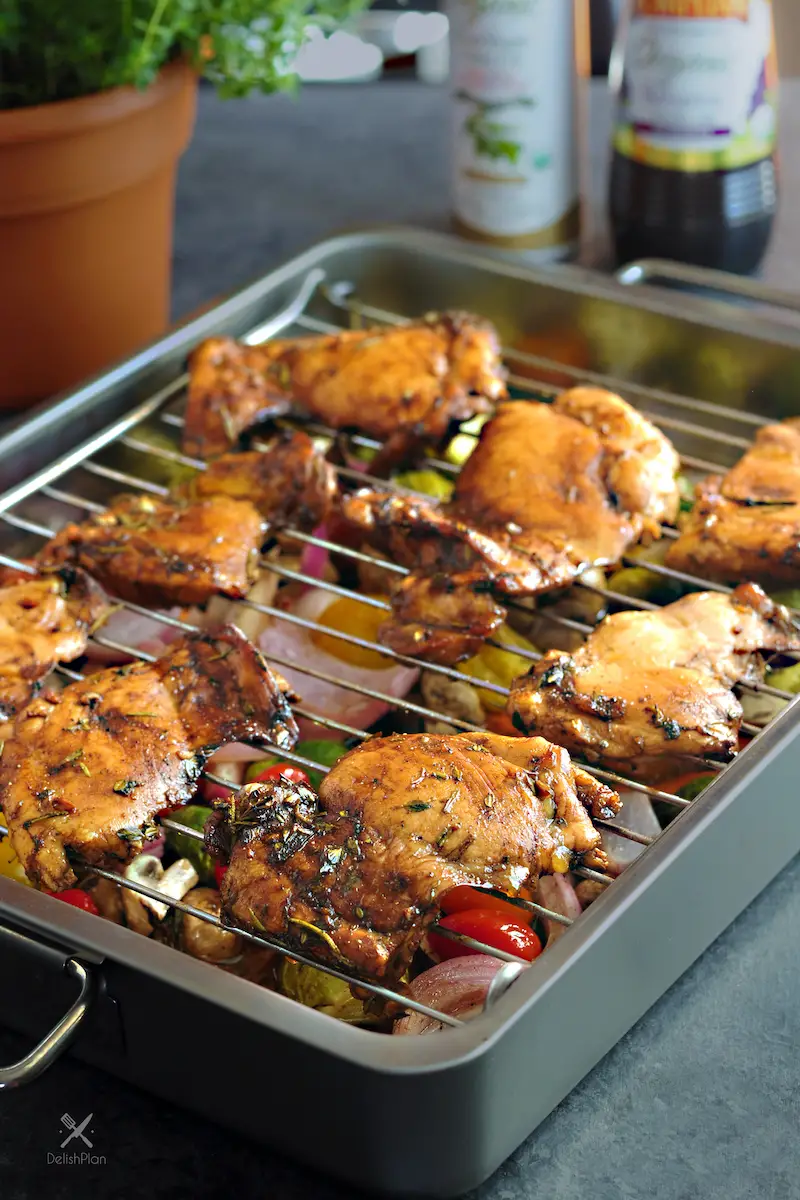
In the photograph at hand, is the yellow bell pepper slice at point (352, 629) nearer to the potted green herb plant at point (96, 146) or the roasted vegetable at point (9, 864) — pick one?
the roasted vegetable at point (9, 864)

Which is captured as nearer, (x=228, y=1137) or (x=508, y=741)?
(x=228, y=1137)

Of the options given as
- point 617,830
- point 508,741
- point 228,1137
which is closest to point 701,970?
point 617,830

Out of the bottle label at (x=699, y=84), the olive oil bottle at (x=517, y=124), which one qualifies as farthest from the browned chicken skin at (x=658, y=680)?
the olive oil bottle at (x=517, y=124)

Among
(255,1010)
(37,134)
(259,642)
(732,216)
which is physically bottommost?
(259,642)

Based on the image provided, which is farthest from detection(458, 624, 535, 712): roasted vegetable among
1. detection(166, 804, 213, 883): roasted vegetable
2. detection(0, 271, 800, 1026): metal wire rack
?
detection(166, 804, 213, 883): roasted vegetable

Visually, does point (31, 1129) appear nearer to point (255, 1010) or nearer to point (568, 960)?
point (255, 1010)

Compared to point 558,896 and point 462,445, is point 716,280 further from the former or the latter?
point 558,896

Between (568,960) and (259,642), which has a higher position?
(568,960)

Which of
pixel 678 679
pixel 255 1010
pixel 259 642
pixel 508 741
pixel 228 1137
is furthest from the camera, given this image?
pixel 259 642
